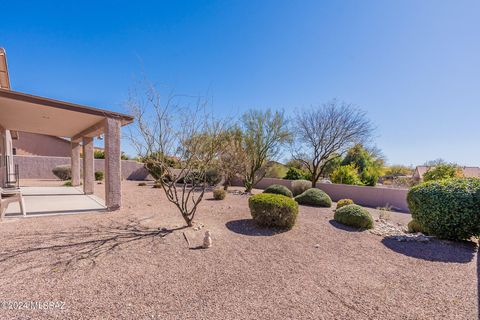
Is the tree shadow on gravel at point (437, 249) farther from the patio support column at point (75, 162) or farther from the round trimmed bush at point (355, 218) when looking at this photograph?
the patio support column at point (75, 162)

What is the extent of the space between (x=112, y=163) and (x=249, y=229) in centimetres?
461

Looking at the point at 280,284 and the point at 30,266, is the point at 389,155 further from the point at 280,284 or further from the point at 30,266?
the point at 30,266

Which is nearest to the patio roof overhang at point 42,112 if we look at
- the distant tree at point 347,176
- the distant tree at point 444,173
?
the distant tree at point 347,176

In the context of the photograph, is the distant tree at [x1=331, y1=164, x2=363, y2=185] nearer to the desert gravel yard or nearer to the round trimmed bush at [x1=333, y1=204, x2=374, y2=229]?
the round trimmed bush at [x1=333, y1=204, x2=374, y2=229]

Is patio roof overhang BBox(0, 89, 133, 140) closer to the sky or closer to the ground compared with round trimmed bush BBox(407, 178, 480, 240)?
closer to the sky

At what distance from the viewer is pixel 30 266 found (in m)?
3.10

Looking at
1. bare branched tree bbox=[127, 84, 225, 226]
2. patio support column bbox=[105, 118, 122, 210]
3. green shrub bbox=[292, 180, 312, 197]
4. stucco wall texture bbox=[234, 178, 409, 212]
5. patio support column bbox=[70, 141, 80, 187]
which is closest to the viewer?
bare branched tree bbox=[127, 84, 225, 226]

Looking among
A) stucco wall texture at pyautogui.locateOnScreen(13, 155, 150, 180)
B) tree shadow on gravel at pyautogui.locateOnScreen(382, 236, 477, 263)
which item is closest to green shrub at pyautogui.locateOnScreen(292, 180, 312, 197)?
tree shadow on gravel at pyautogui.locateOnScreen(382, 236, 477, 263)

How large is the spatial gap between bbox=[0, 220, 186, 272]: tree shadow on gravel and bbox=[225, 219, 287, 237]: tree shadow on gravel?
1.34 metres

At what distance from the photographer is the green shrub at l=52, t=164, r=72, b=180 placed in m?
15.6

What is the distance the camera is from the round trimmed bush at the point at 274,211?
205 inches

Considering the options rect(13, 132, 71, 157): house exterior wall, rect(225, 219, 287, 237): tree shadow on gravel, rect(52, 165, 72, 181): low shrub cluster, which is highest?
rect(13, 132, 71, 157): house exterior wall

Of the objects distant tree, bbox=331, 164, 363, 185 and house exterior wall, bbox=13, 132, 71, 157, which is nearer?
distant tree, bbox=331, 164, 363, 185

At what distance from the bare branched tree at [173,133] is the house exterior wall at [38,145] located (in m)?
23.9
